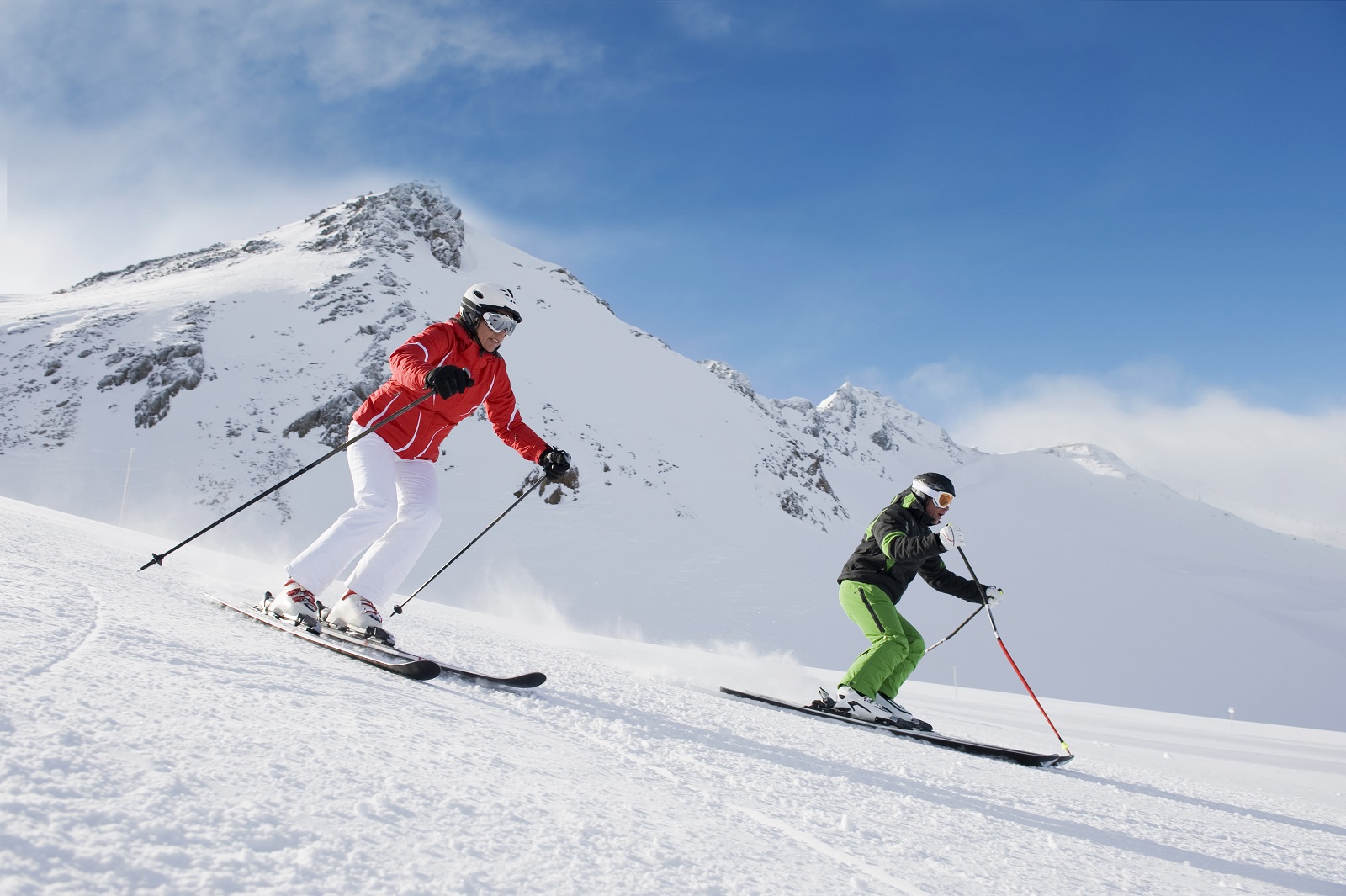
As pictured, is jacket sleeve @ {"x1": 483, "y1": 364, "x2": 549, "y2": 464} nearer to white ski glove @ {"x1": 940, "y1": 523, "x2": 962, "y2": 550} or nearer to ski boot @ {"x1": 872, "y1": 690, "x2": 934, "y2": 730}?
white ski glove @ {"x1": 940, "y1": 523, "x2": 962, "y2": 550}

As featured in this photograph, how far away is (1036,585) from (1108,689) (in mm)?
13076

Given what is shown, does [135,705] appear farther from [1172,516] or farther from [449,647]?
[1172,516]

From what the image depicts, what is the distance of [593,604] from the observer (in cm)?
1866

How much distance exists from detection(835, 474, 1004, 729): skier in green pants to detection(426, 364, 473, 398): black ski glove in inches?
122

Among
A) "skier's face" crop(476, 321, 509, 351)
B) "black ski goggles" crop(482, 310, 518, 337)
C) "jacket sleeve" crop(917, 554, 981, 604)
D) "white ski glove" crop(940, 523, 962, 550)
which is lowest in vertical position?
"jacket sleeve" crop(917, 554, 981, 604)

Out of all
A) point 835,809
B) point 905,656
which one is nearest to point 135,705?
point 835,809

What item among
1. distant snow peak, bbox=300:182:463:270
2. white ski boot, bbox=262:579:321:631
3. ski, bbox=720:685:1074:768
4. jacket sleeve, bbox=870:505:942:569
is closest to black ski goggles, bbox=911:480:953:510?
jacket sleeve, bbox=870:505:942:569

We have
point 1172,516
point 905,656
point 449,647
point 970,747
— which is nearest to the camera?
point 970,747

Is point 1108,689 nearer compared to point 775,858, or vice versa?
point 775,858

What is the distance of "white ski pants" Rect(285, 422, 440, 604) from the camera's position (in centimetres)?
405

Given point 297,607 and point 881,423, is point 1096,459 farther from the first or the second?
point 297,607

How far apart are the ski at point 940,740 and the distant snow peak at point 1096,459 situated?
3248 inches

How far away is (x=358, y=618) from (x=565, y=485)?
21.4 meters

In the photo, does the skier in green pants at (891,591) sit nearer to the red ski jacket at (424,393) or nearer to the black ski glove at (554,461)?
the black ski glove at (554,461)
